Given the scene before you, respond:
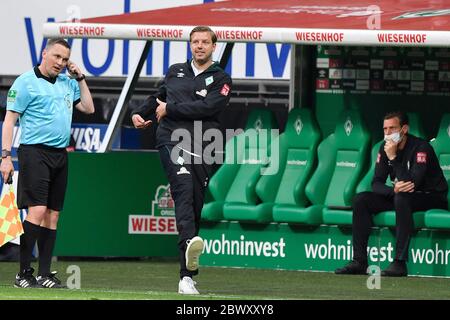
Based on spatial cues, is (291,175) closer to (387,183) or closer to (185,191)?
(387,183)

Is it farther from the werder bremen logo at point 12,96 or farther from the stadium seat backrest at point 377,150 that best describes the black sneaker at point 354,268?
the werder bremen logo at point 12,96

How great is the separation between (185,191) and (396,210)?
3254mm

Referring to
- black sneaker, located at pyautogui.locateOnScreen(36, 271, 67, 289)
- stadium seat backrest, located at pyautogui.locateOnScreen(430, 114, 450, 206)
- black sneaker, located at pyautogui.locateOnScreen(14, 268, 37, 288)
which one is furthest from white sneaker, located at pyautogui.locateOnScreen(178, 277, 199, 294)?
stadium seat backrest, located at pyautogui.locateOnScreen(430, 114, 450, 206)

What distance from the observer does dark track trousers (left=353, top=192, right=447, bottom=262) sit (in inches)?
627

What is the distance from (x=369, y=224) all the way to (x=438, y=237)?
615 mm

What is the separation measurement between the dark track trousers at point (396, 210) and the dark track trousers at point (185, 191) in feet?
10.0

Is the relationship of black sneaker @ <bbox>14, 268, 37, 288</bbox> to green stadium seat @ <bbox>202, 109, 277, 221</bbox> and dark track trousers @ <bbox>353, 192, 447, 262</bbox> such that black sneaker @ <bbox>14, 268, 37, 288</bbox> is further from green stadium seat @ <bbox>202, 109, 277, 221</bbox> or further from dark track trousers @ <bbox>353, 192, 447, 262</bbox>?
green stadium seat @ <bbox>202, 109, 277, 221</bbox>

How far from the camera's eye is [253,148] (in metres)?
17.5

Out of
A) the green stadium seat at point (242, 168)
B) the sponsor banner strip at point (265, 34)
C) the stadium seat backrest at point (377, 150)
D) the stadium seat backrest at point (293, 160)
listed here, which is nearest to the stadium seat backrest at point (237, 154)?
the green stadium seat at point (242, 168)

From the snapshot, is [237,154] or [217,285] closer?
[217,285]

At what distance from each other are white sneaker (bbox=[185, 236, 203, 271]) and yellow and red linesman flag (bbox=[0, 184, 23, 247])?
1.44 metres

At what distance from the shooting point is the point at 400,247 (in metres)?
16.0

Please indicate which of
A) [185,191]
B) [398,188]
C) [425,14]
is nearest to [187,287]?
[185,191]
